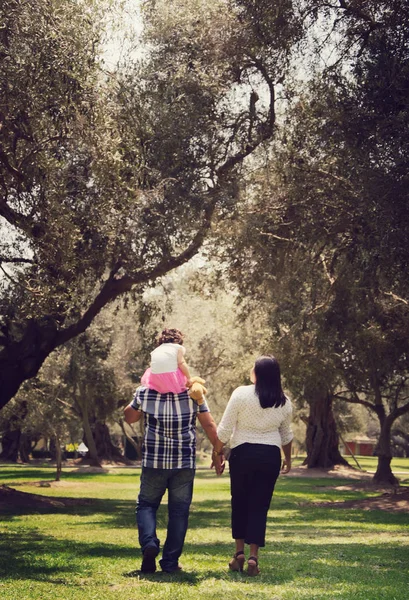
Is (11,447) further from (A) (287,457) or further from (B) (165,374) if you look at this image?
(B) (165,374)

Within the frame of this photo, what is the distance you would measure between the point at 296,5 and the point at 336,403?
4816cm

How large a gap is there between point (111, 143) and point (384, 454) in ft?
78.1

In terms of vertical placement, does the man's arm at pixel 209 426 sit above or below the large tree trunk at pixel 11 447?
below

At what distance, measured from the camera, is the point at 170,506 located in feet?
29.4

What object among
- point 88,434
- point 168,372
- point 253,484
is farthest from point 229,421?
point 88,434

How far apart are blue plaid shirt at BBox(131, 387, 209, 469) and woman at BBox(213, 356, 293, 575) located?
0.29m

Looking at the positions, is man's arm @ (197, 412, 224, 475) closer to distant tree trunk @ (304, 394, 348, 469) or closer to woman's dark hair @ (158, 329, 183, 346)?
woman's dark hair @ (158, 329, 183, 346)

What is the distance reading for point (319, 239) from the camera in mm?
17422

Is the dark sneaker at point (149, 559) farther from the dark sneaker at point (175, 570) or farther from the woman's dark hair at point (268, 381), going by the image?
the woman's dark hair at point (268, 381)

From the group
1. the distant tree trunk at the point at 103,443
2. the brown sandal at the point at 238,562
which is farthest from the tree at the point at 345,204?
the distant tree trunk at the point at 103,443

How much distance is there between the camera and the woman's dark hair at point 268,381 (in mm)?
8867

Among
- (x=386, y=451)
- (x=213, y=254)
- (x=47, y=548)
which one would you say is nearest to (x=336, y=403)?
(x=386, y=451)

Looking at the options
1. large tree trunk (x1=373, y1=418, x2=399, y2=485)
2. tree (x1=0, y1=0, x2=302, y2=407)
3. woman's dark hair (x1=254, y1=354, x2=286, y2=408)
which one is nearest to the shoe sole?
woman's dark hair (x1=254, y1=354, x2=286, y2=408)

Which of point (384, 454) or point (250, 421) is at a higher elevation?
point (384, 454)
